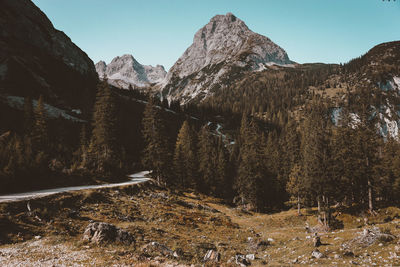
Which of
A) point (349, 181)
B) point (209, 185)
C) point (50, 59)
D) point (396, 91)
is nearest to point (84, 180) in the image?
point (209, 185)

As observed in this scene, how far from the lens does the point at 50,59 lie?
98.2 metres

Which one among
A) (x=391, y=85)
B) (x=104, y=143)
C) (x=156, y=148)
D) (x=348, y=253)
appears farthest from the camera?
(x=391, y=85)

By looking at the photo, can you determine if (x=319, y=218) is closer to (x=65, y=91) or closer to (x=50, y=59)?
(x=65, y=91)

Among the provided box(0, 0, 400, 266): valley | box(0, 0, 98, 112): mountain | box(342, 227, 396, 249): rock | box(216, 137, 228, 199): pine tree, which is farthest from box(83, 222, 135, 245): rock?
box(0, 0, 98, 112): mountain

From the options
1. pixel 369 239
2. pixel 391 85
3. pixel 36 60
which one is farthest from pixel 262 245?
pixel 391 85

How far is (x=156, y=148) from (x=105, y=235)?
27.9 meters

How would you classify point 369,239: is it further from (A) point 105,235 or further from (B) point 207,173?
(B) point 207,173

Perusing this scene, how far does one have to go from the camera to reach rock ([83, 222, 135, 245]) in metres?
15.1

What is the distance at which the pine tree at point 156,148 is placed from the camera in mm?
42469

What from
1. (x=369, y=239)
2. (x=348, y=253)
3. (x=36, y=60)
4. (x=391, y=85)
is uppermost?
(x=391, y=85)

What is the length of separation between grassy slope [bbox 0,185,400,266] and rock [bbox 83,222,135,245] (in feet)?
2.24

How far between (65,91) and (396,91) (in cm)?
26362

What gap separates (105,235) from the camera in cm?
1536

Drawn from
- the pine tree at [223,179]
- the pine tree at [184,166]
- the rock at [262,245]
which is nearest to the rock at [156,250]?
the rock at [262,245]
